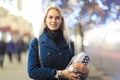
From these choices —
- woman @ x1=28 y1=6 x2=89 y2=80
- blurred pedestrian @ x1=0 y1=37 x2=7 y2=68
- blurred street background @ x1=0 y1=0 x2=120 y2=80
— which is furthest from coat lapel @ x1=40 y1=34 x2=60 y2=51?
blurred pedestrian @ x1=0 y1=37 x2=7 y2=68

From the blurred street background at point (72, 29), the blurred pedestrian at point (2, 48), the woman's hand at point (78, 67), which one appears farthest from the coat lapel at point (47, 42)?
the blurred pedestrian at point (2, 48)

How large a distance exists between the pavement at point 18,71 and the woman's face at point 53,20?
102cm

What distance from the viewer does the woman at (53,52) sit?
132 centimetres

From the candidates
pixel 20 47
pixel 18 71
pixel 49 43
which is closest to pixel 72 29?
pixel 20 47

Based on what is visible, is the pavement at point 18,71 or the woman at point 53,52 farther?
the pavement at point 18,71

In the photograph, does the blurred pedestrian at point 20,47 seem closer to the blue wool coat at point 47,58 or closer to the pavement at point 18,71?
the pavement at point 18,71

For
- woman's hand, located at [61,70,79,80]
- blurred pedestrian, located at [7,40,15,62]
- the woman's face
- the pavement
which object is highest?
the woman's face

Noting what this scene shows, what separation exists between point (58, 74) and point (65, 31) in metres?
0.25

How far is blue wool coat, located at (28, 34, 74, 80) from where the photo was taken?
1.32 metres

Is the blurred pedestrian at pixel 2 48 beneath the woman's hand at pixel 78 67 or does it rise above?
above

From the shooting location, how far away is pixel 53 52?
1.36m

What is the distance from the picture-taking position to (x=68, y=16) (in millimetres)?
2322

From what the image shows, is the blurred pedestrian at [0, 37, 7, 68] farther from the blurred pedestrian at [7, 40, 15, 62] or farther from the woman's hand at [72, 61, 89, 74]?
the woman's hand at [72, 61, 89, 74]

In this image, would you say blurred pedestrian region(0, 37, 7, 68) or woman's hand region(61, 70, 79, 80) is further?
blurred pedestrian region(0, 37, 7, 68)
